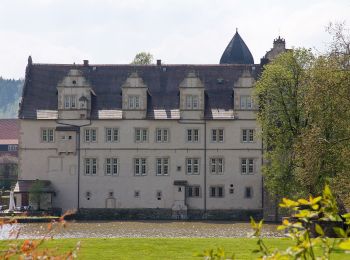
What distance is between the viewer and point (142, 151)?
50562mm

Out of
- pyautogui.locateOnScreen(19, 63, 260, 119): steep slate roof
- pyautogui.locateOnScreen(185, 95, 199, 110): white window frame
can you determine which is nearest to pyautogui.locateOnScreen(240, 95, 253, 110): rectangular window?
pyautogui.locateOnScreen(19, 63, 260, 119): steep slate roof

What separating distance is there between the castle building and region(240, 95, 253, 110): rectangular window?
0.20ft

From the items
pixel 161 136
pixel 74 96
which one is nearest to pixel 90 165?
pixel 74 96

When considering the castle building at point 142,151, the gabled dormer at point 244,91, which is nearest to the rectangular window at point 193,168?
the castle building at point 142,151

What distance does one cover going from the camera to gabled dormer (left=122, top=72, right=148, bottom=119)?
5029 cm

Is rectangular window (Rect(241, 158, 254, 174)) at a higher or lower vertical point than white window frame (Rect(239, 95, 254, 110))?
lower

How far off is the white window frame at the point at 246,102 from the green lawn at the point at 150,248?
88.5ft

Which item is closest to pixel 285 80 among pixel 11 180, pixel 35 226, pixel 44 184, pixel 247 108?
pixel 247 108

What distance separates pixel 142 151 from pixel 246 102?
708 cm

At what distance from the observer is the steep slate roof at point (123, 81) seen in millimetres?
51156

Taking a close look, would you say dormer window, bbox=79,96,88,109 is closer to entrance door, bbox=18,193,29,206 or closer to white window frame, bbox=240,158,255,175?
entrance door, bbox=18,193,29,206

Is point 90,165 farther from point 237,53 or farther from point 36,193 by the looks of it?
point 237,53

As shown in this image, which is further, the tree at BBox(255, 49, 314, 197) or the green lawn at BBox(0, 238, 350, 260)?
the tree at BBox(255, 49, 314, 197)

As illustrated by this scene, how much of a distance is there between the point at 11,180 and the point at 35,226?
3552cm
